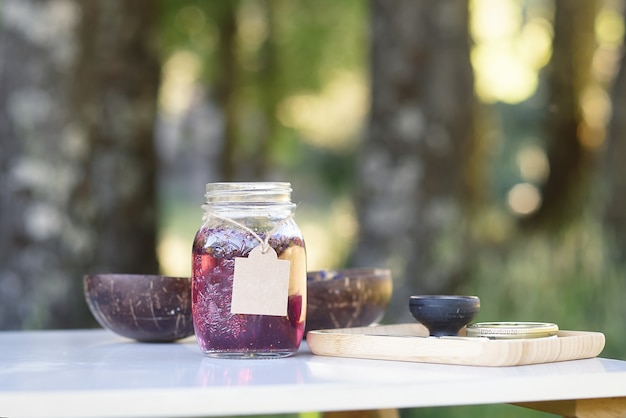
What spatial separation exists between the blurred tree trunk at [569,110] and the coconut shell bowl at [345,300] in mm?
4666

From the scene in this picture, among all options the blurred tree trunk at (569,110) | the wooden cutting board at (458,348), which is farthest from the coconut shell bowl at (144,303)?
the blurred tree trunk at (569,110)

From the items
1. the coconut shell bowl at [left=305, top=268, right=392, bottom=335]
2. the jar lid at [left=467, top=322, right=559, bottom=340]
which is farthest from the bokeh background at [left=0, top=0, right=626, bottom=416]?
the jar lid at [left=467, top=322, right=559, bottom=340]

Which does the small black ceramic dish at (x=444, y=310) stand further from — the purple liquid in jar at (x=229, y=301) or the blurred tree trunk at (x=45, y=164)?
the blurred tree trunk at (x=45, y=164)

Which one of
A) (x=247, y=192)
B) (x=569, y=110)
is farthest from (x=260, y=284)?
(x=569, y=110)

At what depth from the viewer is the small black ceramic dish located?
158cm

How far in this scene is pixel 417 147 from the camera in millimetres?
4660

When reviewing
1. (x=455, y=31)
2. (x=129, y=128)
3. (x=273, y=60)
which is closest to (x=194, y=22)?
(x=273, y=60)

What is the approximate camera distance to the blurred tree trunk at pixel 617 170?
182 inches

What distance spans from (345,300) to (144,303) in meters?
0.37

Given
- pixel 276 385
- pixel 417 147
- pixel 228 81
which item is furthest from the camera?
pixel 228 81

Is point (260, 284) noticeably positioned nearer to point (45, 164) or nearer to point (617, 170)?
point (45, 164)

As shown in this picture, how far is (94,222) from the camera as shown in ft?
13.2

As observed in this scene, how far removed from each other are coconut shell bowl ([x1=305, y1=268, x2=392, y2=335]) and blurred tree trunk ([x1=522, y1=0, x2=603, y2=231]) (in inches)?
184

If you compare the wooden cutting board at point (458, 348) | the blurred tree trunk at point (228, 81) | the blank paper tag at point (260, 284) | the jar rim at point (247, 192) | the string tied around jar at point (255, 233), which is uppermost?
the blurred tree trunk at point (228, 81)
